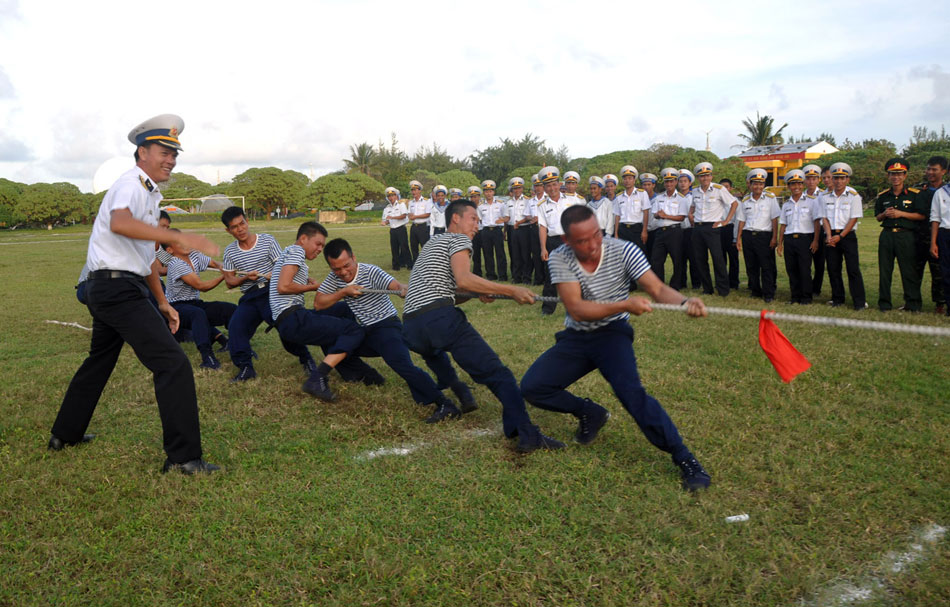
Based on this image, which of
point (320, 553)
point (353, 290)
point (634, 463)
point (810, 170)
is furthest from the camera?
point (810, 170)

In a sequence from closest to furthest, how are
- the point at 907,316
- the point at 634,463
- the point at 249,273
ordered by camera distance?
the point at 634,463
the point at 249,273
the point at 907,316

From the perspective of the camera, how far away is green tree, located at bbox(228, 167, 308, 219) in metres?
71.0

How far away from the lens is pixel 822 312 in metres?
8.88

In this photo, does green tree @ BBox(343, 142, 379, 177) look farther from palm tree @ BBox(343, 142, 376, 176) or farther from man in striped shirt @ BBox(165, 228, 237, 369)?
man in striped shirt @ BBox(165, 228, 237, 369)

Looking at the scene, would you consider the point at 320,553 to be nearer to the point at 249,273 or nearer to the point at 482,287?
the point at 482,287

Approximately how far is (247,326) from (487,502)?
3830 mm

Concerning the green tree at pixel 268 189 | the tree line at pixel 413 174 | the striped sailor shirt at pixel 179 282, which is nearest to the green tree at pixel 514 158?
the tree line at pixel 413 174

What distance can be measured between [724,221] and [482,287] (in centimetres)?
757

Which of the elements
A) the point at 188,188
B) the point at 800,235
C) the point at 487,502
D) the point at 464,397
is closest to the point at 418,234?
the point at 800,235

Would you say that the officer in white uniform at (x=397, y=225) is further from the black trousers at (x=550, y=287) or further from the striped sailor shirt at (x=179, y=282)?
the striped sailor shirt at (x=179, y=282)

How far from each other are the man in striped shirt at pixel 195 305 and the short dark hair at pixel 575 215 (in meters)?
4.48

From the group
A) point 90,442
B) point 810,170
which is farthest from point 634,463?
point 810,170

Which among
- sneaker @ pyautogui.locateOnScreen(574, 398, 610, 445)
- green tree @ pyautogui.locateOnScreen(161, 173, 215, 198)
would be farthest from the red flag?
green tree @ pyautogui.locateOnScreen(161, 173, 215, 198)

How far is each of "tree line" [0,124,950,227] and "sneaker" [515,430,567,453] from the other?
122 ft
